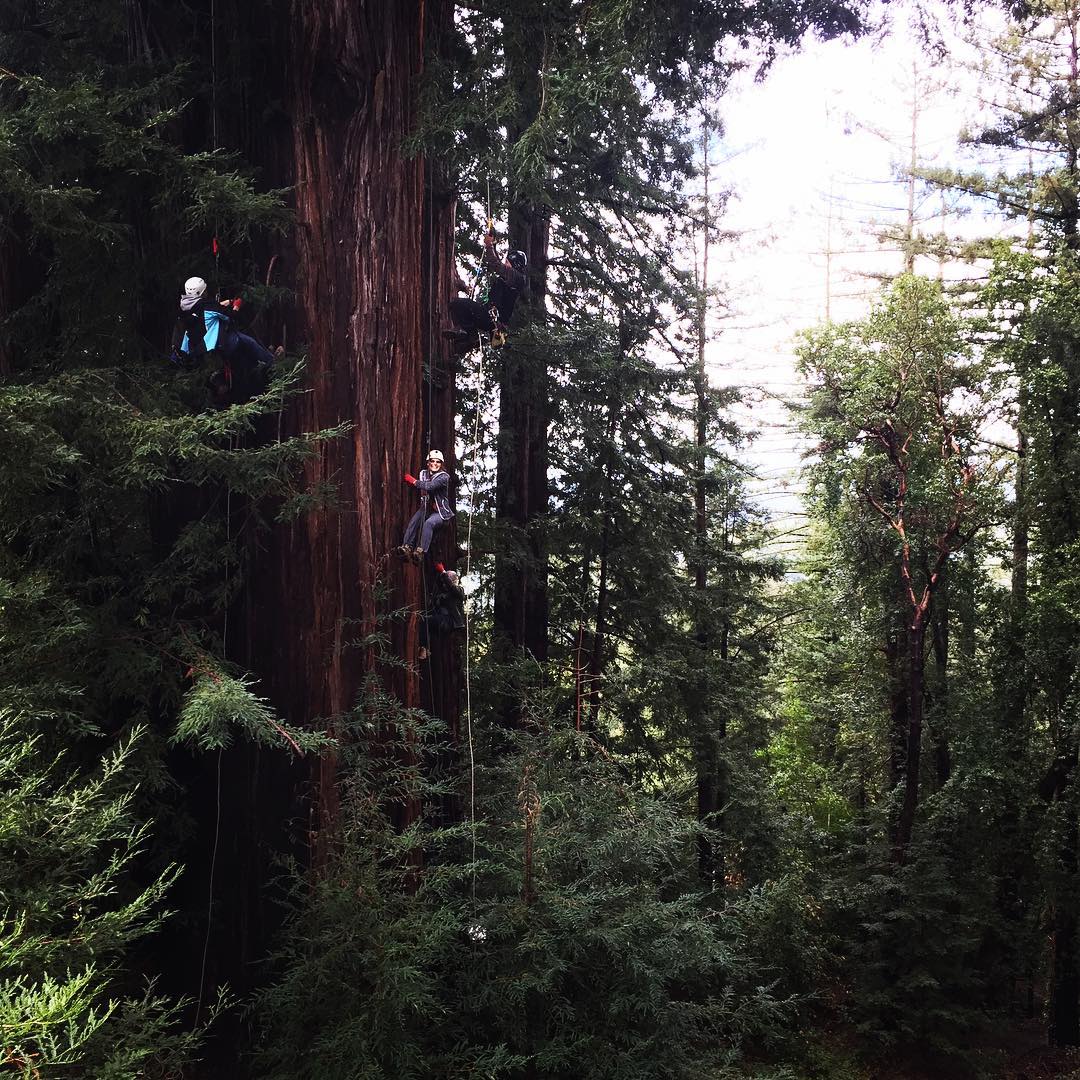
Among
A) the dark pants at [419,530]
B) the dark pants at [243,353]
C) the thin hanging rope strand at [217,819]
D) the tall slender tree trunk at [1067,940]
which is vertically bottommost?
the tall slender tree trunk at [1067,940]

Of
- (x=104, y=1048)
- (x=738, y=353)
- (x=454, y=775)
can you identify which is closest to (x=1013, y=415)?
(x=738, y=353)

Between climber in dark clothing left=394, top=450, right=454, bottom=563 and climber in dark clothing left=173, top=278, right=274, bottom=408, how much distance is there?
3.50ft

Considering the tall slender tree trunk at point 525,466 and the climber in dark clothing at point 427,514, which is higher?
the tall slender tree trunk at point 525,466

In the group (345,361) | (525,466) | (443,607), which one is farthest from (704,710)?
(345,361)

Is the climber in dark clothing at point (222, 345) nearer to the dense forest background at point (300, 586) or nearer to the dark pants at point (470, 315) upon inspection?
the dense forest background at point (300, 586)

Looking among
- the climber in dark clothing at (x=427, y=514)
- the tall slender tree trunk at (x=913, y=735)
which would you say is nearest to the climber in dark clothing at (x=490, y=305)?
the climber in dark clothing at (x=427, y=514)

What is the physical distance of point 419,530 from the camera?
16.7 feet

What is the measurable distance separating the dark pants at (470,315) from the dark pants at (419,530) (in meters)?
2.00

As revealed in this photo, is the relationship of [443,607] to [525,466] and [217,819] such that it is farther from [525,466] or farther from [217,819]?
[525,466]

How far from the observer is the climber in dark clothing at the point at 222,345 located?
176 inches

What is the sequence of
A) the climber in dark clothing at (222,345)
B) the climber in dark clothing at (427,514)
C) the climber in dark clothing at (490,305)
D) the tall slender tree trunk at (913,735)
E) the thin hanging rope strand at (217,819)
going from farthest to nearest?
the tall slender tree trunk at (913,735)
the climber in dark clothing at (490,305)
the climber in dark clothing at (427,514)
the thin hanging rope strand at (217,819)
the climber in dark clothing at (222,345)

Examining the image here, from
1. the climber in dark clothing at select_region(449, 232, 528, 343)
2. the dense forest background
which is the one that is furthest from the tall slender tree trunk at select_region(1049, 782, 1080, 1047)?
the climber in dark clothing at select_region(449, 232, 528, 343)

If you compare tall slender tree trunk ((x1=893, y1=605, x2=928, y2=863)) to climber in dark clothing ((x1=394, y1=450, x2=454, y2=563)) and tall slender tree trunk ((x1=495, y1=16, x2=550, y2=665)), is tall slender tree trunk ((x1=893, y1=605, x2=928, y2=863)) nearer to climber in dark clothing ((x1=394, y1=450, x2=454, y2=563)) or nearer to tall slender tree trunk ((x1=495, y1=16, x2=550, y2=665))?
tall slender tree trunk ((x1=495, y1=16, x2=550, y2=665))

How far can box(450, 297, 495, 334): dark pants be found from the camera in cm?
640
